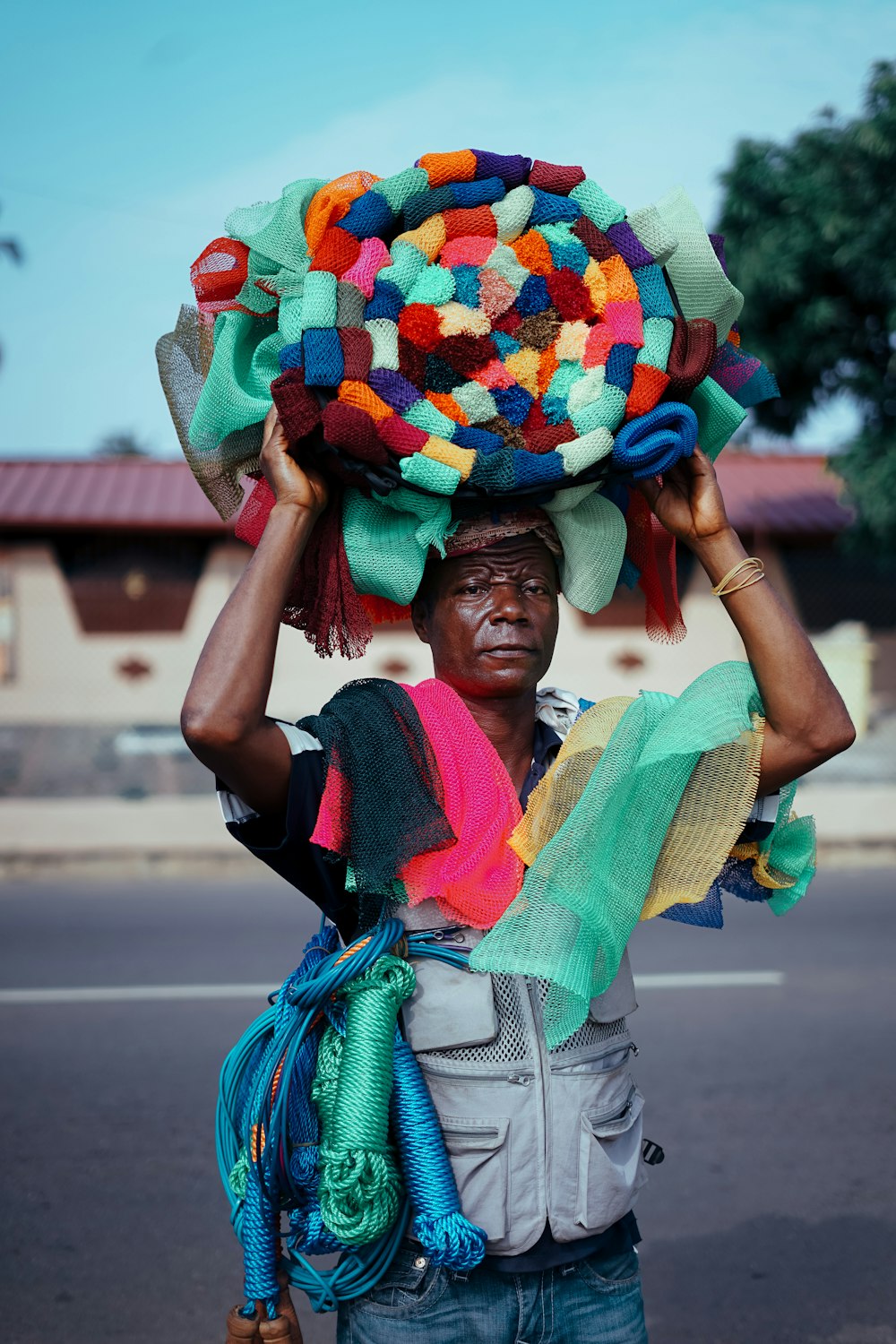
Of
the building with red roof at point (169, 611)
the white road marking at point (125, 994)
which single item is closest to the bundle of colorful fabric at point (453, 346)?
the white road marking at point (125, 994)

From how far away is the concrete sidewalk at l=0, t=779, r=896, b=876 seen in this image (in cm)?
1012

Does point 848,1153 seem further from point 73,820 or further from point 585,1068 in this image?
point 73,820

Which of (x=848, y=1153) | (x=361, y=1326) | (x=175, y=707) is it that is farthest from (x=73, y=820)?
(x=361, y=1326)

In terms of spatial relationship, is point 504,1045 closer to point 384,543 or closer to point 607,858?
point 607,858

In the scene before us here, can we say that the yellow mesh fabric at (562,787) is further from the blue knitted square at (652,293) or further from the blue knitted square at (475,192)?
the blue knitted square at (475,192)

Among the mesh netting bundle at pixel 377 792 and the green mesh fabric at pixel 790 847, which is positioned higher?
the mesh netting bundle at pixel 377 792

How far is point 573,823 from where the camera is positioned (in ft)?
5.70

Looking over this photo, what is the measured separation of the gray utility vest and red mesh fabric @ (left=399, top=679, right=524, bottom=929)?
67 mm

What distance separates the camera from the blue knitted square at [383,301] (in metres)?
1.79

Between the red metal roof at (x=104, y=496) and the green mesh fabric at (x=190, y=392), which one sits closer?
the green mesh fabric at (x=190, y=392)

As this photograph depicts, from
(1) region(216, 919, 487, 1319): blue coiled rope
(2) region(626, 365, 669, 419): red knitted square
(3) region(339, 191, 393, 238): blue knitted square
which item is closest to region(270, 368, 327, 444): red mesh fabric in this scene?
(3) region(339, 191, 393, 238): blue knitted square

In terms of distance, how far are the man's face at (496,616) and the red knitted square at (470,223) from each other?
1.41 feet

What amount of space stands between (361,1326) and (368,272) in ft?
4.67

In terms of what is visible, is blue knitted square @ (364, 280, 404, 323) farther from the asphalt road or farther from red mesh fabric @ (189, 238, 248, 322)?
the asphalt road
